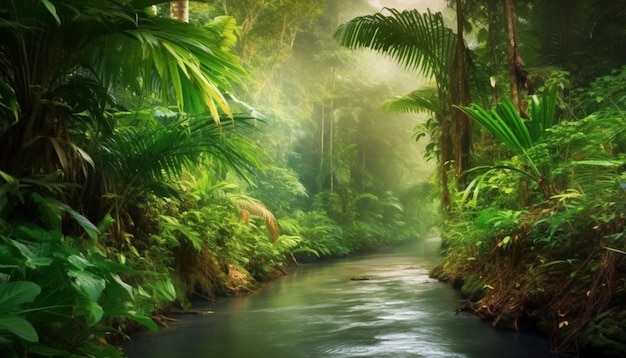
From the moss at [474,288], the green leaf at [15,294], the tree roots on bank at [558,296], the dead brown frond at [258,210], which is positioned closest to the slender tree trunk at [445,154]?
the moss at [474,288]

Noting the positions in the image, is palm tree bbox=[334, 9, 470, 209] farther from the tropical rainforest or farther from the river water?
the river water

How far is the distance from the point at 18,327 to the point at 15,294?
0.35 feet

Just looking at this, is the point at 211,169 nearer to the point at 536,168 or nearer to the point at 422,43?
the point at 536,168

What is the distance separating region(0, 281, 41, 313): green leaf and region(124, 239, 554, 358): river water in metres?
1.73

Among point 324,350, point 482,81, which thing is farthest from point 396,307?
point 482,81

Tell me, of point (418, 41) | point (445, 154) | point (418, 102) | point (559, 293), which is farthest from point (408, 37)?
point (559, 293)

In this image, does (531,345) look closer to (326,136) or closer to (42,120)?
(42,120)

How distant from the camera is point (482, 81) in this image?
6633 mm

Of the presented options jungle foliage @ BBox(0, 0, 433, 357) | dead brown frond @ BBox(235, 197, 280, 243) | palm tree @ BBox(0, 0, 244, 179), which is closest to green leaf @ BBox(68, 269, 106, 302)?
jungle foliage @ BBox(0, 0, 433, 357)

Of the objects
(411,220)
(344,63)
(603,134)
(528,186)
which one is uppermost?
(344,63)

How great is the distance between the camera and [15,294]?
1471 millimetres

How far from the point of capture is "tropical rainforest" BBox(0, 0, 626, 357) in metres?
2.18

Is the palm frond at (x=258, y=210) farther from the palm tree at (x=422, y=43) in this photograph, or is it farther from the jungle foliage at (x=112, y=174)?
the palm tree at (x=422, y=43)

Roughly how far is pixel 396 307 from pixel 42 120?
343 centimetres
